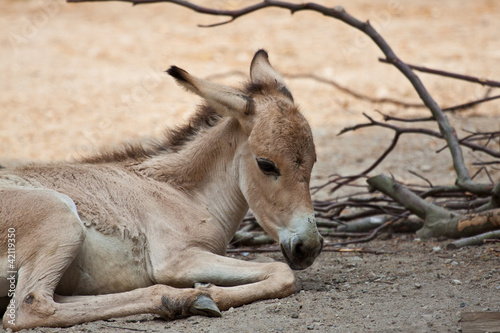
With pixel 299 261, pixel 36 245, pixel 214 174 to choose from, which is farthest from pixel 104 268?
pixel 299 261

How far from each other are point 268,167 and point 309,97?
29.9 ft

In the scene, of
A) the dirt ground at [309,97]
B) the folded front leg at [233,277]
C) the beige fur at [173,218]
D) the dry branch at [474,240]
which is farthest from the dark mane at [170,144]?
the dry branch at [474,240]

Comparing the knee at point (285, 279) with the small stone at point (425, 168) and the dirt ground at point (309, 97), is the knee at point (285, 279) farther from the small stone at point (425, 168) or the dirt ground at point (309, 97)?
the small stone at point (425, 168)

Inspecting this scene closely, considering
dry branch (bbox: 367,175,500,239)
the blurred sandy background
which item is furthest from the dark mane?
the blurred sandy background

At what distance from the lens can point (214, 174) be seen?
6121mm

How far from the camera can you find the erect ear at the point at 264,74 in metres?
6.15

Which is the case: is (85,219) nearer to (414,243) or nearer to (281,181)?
(281,181)

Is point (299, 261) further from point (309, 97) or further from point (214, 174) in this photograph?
point (309, 97)

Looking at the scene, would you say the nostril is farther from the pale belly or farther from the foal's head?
the pale belly

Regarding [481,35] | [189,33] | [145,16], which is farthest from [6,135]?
[481,35]

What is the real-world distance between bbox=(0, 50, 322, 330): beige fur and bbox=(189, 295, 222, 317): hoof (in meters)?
0.01

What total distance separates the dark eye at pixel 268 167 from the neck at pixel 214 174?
0.47 meters

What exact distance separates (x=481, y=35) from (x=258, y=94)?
13.6 metres

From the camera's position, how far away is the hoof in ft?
16.2
